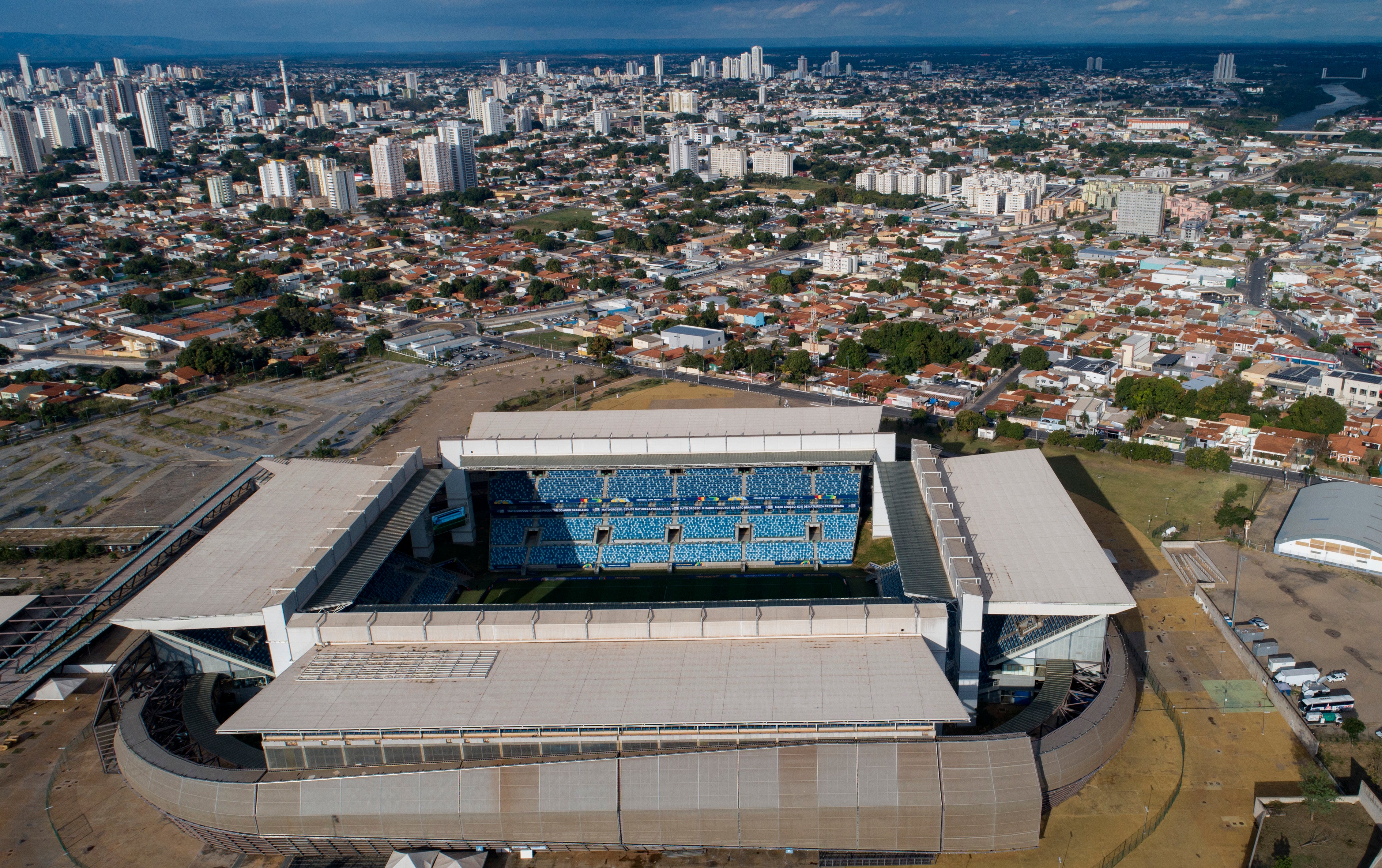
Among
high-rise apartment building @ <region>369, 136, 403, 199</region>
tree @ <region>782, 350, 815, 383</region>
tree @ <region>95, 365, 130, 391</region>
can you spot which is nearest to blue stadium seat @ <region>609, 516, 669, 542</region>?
tree @ <region>782, 350, 815, 383</region>

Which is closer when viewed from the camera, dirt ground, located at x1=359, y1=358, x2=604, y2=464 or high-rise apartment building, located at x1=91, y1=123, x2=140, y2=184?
dirt ground, located at x1=359, y1=358, x2=604, y2=464

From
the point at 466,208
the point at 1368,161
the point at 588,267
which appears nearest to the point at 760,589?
the point at 588,267

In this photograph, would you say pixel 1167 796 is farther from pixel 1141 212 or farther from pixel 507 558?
pixel 1141 212

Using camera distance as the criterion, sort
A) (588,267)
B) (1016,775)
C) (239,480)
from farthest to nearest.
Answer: (588,267) < (239,480) < (1016,775)

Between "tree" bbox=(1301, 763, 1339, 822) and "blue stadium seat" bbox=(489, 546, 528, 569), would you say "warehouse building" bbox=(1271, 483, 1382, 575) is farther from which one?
"blue stadium seat" bbox=(489, 546, 528, 569)

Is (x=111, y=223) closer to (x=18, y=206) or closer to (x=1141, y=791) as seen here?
(x=18, y=206)
